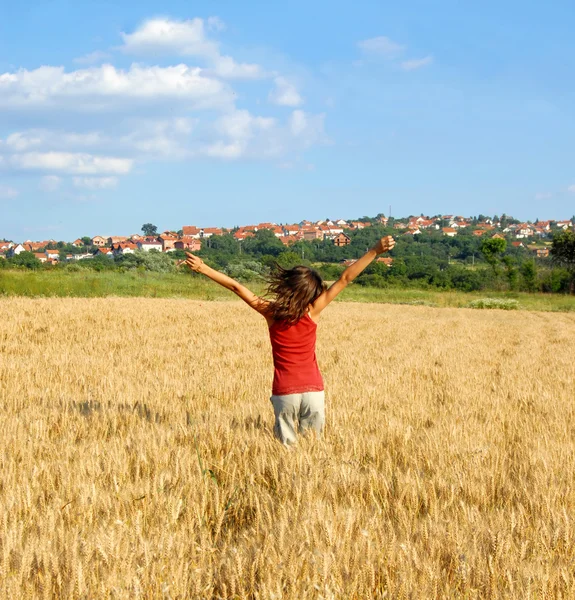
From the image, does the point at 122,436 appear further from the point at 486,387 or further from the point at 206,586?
the point at 486,387

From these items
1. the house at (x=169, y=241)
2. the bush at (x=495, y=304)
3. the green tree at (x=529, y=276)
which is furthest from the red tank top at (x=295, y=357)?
the house at (x=169, y=241)

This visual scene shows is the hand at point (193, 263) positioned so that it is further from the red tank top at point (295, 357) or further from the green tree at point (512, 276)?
the green tree at point (512, 276)

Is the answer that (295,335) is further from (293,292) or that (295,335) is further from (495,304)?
(495,304)

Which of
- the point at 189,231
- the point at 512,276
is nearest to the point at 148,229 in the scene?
the point at 189,231

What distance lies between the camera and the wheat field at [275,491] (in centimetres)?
256

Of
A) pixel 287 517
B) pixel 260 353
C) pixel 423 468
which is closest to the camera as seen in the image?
pixel 287 517

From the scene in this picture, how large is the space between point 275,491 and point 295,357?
49.8 inches

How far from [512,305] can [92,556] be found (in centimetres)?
4896

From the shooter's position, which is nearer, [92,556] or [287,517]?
[92,556]

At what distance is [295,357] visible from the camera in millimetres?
4941

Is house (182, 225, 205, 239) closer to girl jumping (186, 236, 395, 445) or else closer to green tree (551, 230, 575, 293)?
green tree (551, 230, 575, 293)

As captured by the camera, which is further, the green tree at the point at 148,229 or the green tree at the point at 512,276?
the green tree at the point at 148,229

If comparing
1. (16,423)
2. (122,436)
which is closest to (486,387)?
(122,436)

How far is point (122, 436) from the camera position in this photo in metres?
5.14
